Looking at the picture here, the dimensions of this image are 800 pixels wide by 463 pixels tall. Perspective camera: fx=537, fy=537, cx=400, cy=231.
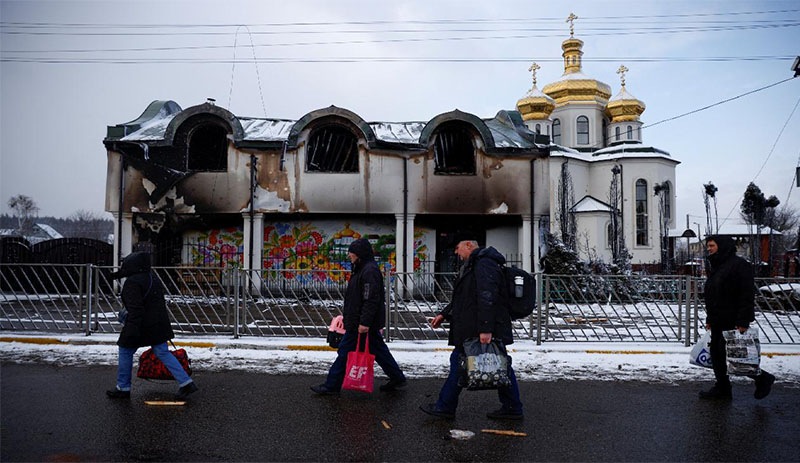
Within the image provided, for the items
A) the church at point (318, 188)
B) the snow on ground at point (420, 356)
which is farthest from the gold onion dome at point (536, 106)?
the snow on ground at point (420, 356)

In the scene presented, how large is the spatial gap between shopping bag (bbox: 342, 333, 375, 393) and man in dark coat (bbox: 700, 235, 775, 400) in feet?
12.9

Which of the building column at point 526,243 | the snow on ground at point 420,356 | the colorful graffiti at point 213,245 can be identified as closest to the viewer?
the snow on ground at point 420,356

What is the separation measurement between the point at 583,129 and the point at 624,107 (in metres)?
A: 3.51

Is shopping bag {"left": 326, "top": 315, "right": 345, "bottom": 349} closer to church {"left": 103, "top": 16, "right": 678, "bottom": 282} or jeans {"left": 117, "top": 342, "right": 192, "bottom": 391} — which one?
jeans {"left": 117, "top": 342, "right": 192, "bottom": 391}

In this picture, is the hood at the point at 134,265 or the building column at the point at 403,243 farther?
the building column at the point at 403,243

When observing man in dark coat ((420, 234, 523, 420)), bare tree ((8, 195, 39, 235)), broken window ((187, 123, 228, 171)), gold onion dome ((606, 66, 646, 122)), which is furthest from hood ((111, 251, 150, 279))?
bare tree ((8, 195, 39, 235))

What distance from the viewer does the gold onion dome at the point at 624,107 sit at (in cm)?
4084

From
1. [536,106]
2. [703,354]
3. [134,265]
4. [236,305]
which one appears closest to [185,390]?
[134,265]

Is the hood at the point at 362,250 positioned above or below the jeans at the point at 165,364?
above

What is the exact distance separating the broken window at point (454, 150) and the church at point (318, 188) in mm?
41

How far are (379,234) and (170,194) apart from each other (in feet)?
24.6

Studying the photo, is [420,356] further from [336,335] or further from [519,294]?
[519,294]

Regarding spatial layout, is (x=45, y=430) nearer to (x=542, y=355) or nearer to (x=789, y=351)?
(x=542, y=355)

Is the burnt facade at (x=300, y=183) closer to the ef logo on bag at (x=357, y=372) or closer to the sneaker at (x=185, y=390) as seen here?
the sneaker at (x=185, y=390)
